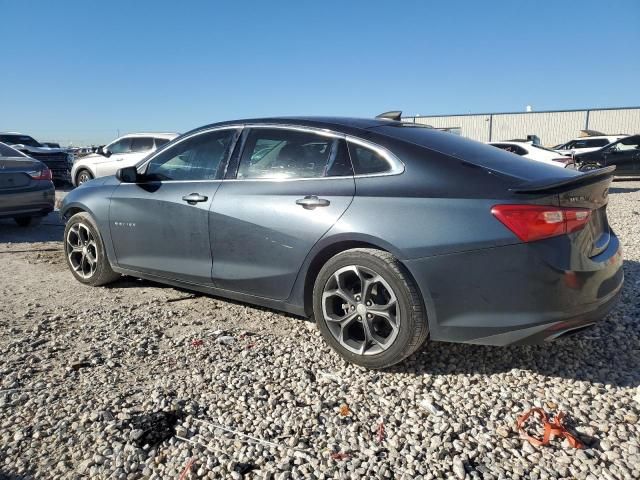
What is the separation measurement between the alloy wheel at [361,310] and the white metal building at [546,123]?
3958 cm

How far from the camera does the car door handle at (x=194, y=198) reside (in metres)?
3.70

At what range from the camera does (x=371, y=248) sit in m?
2.91

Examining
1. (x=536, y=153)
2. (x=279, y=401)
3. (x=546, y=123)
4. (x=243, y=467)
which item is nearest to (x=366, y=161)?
(x=279, y=401)

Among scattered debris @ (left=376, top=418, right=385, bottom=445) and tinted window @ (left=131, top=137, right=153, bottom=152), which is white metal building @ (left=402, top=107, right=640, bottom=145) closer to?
tinted window @ (left=131, top=137, right=153, bottom=152)

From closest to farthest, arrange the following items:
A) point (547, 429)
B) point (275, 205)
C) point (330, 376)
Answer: point (547, 429) < point (330, 376) < point (275, 205)

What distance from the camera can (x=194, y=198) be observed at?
12.3ft

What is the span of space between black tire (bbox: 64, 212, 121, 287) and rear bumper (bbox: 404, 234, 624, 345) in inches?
123

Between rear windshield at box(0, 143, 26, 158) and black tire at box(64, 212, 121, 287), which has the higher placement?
rear windshield at box(0, 143, 26, 158)

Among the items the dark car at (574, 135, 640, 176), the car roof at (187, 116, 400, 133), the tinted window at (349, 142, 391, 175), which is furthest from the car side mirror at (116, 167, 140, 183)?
the dark car at (574, 135, 640, 176)

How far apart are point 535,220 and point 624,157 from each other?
1649cm

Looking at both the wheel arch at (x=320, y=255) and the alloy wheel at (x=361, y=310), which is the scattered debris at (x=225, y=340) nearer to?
the wheel arch at (x=320, y=255)

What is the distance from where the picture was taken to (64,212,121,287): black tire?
4.59 metres

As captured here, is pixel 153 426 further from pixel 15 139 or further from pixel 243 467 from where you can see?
pixel 15 139

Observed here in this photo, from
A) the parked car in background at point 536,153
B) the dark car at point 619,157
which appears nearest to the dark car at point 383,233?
the parked car in background at point 536,153
